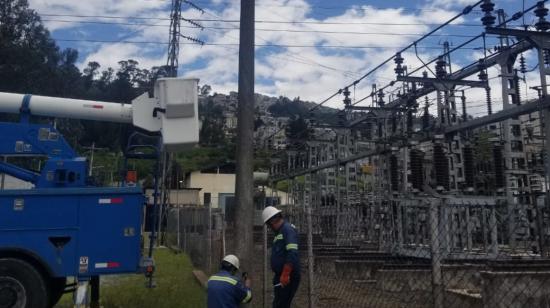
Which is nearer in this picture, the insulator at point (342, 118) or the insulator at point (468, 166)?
the insulator at point (468, 166)

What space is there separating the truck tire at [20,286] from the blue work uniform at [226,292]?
3.63m

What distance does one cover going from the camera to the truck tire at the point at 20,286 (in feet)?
25.9

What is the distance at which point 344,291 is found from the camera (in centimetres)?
1196

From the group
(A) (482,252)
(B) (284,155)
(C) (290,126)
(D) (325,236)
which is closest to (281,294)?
(A) (482,252)

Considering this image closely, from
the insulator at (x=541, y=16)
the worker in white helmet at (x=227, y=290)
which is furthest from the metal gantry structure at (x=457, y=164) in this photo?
the worker in white helmet at (x=227, y=290)

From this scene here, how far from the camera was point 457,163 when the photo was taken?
1755 cm

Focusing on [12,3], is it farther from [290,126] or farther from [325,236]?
[325,236]

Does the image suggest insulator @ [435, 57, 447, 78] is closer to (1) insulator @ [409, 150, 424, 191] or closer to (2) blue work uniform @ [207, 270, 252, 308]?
(1) insulator @ [409, 150, 424, 191]

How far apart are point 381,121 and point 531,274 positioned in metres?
13.4

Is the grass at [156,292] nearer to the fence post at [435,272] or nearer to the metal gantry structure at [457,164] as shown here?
the metal gantry structure at [457,164]

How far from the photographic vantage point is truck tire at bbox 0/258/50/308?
25.9 feet

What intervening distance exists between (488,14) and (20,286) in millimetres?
10946

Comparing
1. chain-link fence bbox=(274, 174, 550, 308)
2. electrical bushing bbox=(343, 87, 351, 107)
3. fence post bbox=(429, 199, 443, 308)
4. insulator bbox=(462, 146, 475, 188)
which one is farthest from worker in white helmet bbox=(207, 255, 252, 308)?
electrical bushing bbox=(343, 87, 351, 107)

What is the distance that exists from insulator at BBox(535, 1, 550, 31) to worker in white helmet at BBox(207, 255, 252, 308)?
9.83 m
